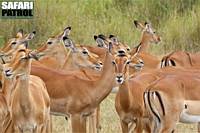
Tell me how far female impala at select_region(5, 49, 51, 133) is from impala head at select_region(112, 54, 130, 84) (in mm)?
867

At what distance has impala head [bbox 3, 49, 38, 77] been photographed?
7012 millimetres

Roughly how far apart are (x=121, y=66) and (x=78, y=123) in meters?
0.83

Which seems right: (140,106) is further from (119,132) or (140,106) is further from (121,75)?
(119,132)

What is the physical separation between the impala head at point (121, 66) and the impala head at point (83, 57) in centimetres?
230

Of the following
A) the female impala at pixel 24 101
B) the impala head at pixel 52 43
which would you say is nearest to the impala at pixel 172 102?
the female impala at pixel 24 101

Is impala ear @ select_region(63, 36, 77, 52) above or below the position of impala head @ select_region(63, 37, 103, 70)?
above

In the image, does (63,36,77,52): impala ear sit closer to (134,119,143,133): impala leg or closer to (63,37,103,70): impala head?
(63,37,103,70): impala head

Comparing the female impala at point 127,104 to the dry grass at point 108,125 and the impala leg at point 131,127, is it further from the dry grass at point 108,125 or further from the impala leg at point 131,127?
the dry grass at point 108,125

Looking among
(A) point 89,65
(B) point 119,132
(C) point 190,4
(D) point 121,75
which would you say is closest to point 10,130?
(D) point 121,75

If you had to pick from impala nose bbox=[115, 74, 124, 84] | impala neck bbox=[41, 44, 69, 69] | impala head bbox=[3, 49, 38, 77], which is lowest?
impala nose bbox=[115, 74, 124, 84]

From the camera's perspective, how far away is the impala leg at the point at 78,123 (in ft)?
27.3

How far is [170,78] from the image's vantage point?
24.7 feet

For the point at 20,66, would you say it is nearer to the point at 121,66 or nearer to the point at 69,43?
the point at 121,66

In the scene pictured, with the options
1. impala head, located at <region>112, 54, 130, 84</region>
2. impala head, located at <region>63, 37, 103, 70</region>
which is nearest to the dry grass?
impala head, located at <region>63, 37, 103, 70</region>
